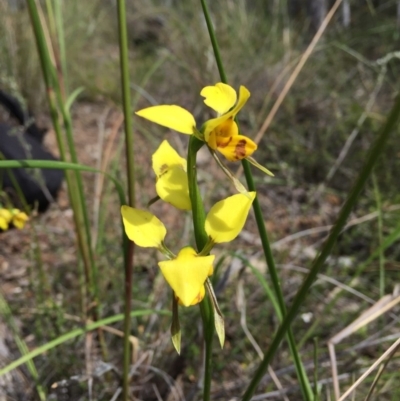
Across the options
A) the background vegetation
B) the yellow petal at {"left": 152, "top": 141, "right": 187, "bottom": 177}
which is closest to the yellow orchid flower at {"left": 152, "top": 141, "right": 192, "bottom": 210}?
the yellow petal at {"left": 152, "top": 141, "right": 187, "bottom": 177}

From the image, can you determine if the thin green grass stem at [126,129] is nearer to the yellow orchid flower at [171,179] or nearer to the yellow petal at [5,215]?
the yellow orchid flower at [171,179]

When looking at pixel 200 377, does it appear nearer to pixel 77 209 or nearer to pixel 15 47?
pixel 77 209

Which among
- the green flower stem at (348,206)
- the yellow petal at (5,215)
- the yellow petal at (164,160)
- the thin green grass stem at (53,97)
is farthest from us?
the yellow petal at (5,215)

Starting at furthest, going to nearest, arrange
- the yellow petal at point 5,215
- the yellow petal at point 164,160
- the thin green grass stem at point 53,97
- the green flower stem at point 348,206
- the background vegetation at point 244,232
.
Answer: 1. the background vegetation at point 244,232
2. the yellow petal at point 5,215
3. the thin green grass stem at point 53,97
4. the yellow petal at point 164,160
5. the green flower stem at point 348,206

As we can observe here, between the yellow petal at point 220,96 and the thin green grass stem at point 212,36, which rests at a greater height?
the thin green grass stem at point 212,36

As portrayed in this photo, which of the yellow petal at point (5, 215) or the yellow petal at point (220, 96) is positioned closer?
the yellow petal at point (220, 96)

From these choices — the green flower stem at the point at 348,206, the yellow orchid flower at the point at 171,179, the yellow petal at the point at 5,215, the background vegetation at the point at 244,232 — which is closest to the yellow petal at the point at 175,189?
the yellow orchid flower at the point at 171,179

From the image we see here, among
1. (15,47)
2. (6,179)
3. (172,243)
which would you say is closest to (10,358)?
(172,243)
